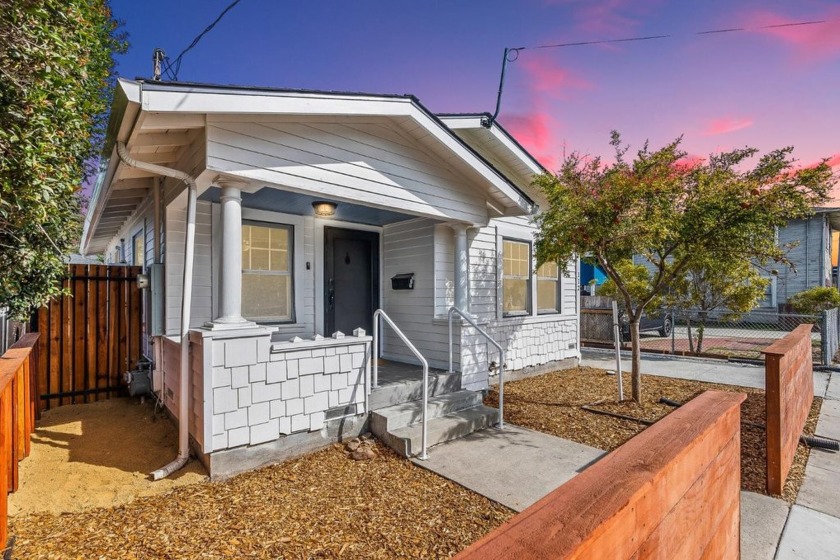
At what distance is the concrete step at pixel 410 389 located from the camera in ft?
14.4

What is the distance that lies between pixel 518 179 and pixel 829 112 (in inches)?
195

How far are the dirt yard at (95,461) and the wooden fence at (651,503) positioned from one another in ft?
11.0

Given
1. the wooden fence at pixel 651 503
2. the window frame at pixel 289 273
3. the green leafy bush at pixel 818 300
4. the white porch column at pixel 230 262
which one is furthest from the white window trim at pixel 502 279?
the green leafy bush at pixel 818 300

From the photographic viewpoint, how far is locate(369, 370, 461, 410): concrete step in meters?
4.39

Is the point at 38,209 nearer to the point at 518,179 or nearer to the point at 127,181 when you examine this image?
the point at 127,181

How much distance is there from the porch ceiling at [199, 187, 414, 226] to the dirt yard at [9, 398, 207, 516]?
8.64 ft

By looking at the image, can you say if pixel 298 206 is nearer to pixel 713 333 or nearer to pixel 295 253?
pixel 295 253

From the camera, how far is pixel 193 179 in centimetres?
359

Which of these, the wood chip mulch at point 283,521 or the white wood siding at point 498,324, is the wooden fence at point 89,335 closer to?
the wood chip mulch at point 283,521

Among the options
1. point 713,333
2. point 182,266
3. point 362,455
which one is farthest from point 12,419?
point 713,333

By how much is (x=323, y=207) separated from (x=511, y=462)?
359cm

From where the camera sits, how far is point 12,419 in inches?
108

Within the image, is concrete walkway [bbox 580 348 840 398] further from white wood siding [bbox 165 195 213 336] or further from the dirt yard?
the dirt yard

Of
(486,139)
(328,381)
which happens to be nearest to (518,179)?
(486,139)
